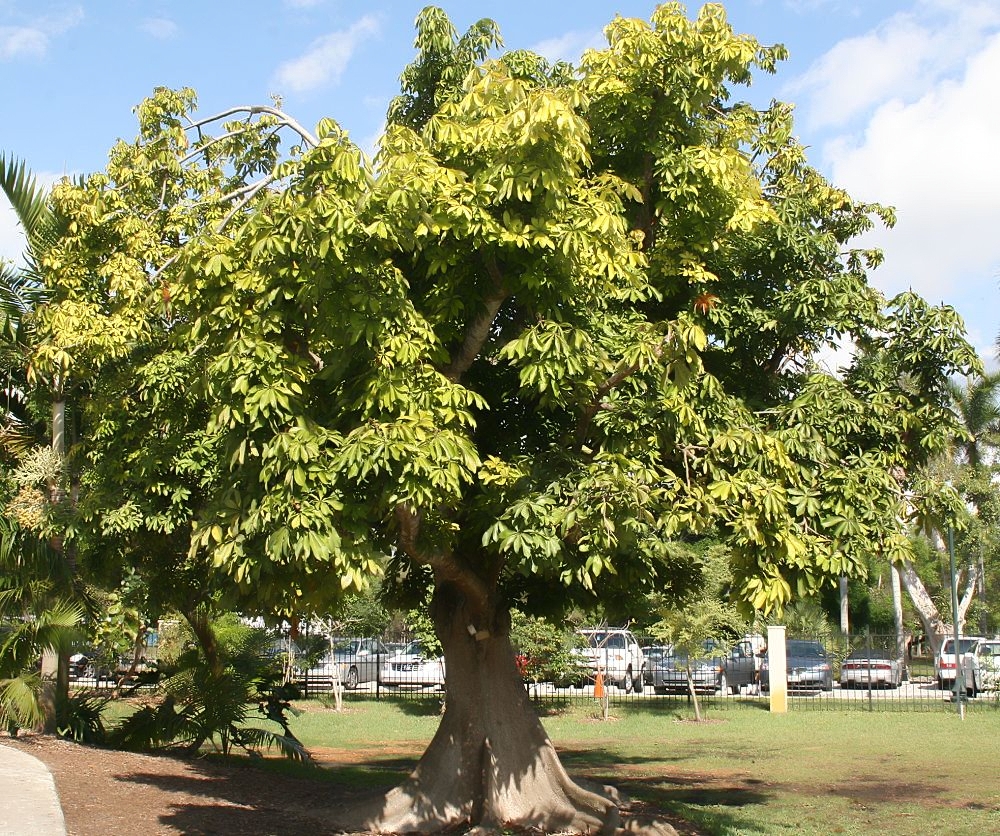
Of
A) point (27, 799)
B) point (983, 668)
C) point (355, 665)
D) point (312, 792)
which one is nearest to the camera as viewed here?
point (27, 799)

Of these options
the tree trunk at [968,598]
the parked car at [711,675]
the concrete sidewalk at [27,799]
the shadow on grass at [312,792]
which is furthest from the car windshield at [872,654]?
the concrete sidewalk at [27,799]

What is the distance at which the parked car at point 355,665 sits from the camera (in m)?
30.6

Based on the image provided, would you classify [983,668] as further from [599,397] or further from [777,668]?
[599,397]

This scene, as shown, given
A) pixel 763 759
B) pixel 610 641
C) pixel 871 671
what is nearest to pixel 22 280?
pixel 763 759

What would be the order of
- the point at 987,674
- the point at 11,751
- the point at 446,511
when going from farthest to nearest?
the point at 987,674 < the point at 11,751 < the point at 446,511

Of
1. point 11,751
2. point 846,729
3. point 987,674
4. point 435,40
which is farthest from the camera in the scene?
point 987,674

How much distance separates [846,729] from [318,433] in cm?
1620

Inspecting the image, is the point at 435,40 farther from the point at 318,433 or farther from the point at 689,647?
the point at 689,647

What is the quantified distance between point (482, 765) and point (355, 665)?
20.3 meters

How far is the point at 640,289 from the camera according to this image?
946cm

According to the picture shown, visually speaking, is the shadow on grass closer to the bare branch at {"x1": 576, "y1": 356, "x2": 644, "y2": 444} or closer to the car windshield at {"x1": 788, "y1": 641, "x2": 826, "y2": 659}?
the bare branch at {"x1": 576, "y1": 356, "x2": 644, "y2": 444}

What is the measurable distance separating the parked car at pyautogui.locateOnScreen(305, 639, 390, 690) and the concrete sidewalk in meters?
19.2

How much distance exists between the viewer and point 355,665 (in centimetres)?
3050

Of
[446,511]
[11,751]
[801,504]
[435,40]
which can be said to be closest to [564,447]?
[446,511]
